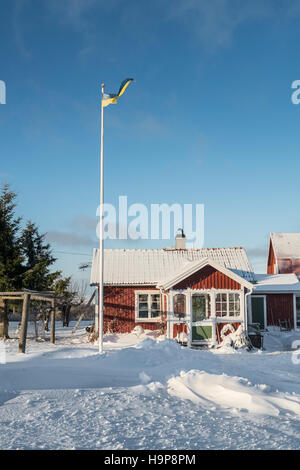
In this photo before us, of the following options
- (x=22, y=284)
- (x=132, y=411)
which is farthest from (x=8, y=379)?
(x=22, y=284)

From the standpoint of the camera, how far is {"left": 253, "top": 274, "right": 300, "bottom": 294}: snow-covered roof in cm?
2391

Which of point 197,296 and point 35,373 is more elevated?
point 197,296

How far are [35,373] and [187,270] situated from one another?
11119 mm

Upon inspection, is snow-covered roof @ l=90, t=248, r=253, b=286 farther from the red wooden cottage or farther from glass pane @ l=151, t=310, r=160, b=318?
glass pane @ l=151, t=310, r=160, b=318

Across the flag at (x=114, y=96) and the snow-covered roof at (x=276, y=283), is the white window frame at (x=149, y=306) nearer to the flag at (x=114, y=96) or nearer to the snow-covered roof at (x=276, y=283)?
the snow-covered roof at (x=276, y=283)

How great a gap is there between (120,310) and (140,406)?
14.7 metres

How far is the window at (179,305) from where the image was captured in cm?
1977

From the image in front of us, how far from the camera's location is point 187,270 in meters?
→ 19.4

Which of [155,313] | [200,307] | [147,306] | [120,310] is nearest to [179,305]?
[200,307]

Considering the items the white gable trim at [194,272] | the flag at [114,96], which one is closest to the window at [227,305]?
the white gable trim at [194,272]

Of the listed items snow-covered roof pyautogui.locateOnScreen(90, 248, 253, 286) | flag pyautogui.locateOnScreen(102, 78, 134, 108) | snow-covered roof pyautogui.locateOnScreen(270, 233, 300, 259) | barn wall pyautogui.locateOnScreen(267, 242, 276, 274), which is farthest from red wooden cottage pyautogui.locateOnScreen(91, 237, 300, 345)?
barn wall pyautogui.locateOnScreen(267, 242, 276, 274)

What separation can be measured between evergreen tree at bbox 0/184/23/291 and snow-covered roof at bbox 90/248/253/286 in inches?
156

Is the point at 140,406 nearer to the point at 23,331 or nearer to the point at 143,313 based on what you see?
the point at 23,331
